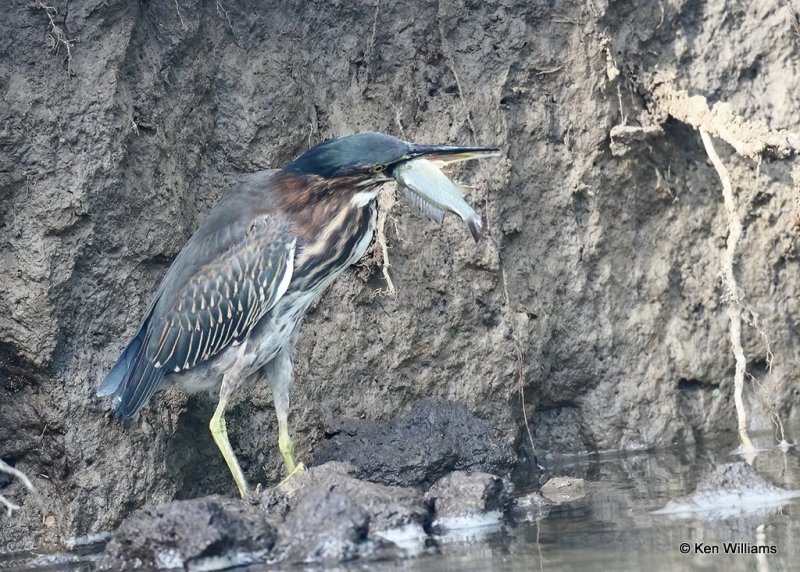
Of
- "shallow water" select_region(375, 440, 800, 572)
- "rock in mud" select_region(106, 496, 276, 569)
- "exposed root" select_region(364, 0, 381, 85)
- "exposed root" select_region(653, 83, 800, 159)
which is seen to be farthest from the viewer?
"exposed root" select_region(364, 0, 381, 85)

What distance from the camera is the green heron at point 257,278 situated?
5.97 metres

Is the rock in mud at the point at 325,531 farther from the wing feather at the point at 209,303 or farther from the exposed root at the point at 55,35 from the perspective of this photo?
the exposed root at the point at 55,35

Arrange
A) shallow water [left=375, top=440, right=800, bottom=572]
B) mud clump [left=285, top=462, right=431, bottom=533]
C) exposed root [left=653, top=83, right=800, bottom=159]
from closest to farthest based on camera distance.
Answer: shallow water [left=375, top=440, right=800, bottom=572], mud clump [left=285, top=462, right=431, bottom=533], exposed root [left=653, top=83, right=800, bottom=159]

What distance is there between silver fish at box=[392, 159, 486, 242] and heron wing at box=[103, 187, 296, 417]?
70 cm

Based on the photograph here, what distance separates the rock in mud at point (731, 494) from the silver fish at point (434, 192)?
1.52m

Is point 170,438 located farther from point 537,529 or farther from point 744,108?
point 744,108

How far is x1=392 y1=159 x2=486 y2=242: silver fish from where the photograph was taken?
A: 18.4 feet

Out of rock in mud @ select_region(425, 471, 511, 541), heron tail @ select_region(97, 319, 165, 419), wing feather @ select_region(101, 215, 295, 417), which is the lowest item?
rock in mud @ select_region(425, 471, 511, 541)

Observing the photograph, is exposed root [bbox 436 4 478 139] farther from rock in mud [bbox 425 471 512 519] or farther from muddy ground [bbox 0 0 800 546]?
rock in mud [bbox 425 471 512 519]

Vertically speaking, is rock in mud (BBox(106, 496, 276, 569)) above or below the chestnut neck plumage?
below

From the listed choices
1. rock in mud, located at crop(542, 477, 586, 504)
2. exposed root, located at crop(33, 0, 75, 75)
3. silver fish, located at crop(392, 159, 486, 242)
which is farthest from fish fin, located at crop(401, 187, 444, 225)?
exposed root, located at crop(33, 0, 75, 75)

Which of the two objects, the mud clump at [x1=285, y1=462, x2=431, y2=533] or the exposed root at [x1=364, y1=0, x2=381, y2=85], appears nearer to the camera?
the mud clump at [x1=285, y1=462, x2=431, y2=533]

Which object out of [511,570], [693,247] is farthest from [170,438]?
[693,247]

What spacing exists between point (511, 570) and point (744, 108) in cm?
445
